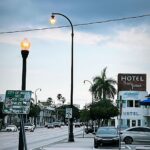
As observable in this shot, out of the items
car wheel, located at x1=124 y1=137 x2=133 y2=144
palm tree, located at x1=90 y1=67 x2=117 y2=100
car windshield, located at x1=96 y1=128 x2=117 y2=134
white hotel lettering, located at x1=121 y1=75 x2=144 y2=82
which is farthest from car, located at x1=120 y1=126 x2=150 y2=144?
white hotel lettering, located at x1=121 y1=75 x2=144 y2=82

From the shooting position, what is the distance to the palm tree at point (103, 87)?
8444cm

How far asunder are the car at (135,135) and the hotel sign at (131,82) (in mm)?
47819

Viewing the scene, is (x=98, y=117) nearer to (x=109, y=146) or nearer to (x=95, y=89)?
(x=95, y=89)

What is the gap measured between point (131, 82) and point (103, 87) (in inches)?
272

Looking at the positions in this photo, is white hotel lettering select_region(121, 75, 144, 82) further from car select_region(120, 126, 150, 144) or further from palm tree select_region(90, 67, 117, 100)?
car select_region(120, 126, 150, 144)

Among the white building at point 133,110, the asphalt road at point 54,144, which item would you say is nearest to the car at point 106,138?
the asphalt road at point 54,144

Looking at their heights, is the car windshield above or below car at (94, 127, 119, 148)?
above

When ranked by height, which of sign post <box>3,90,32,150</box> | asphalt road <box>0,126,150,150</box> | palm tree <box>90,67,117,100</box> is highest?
palm tree <box>90,67,117,100</box>

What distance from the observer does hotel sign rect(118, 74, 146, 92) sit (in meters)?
87.9

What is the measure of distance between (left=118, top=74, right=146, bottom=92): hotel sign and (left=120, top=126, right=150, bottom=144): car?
4782 cm

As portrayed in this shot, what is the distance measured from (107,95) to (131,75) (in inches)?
262

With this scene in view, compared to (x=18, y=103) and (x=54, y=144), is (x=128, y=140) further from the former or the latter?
(x=18, y=103)

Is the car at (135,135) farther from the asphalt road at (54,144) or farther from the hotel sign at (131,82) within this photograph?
the hotel sign at (131,82)

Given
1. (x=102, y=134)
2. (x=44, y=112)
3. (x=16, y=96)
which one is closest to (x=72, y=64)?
(x=102, y=134)
